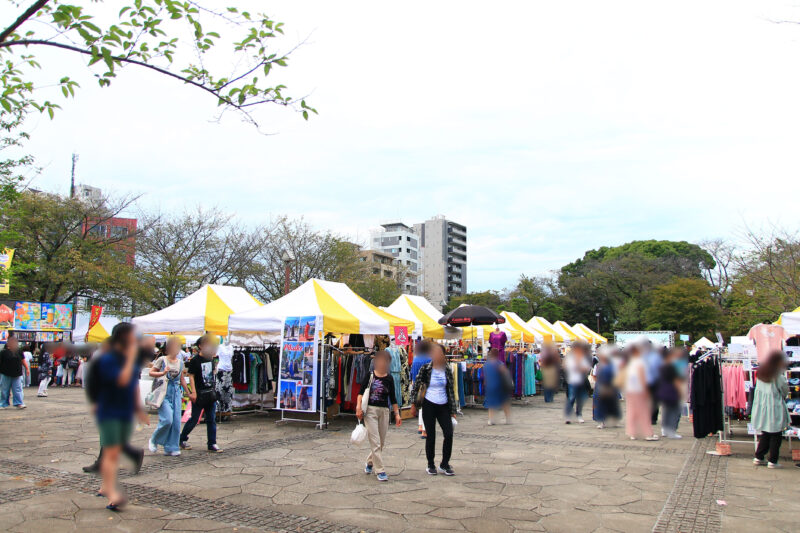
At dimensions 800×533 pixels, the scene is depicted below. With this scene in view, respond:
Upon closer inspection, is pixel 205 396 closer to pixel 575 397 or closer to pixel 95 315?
pixel 95 315

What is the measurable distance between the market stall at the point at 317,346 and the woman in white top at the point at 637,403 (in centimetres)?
1085

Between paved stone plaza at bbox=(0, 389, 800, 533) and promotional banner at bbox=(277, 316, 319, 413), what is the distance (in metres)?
1.36

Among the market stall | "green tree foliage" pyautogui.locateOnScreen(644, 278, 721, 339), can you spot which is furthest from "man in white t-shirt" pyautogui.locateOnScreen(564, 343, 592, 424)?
the market stall

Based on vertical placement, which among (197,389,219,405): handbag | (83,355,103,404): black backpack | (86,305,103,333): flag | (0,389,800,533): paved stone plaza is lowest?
(0,389,800,533): paved stone plaza

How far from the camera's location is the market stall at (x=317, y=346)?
1237 cm

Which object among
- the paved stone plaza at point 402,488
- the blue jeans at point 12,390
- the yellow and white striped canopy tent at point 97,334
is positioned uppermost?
the yellow and white striped canopy tent at point 97,334

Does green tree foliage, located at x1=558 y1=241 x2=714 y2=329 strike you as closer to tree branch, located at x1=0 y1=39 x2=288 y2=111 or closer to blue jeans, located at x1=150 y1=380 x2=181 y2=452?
tree branch, located at x1=0 y1=39 x2=288 y2=111

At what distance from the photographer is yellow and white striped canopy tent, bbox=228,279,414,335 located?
12.4 metres

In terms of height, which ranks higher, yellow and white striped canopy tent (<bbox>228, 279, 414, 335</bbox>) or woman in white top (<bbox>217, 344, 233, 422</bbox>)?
yellow and white striped canopy tent (<bbox>228, 279, 414, 335</bbox>)

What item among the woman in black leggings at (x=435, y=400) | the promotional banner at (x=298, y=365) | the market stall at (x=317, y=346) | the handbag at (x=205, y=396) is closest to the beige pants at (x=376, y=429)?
the woman in black leggings at (x=435, y=400)

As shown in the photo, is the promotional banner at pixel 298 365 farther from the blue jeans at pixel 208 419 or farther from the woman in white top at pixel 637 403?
the woman in white top at pixel 637 403

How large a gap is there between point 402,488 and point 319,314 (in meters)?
5.34

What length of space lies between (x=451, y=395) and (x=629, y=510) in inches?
106

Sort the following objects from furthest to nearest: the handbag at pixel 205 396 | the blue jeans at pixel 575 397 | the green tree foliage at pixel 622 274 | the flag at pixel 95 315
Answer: the handbag at pixel 205 396, the green tree foliage at pixel 622 274, the flag at pixel 95 315, the blue jeans at pixel 575 397
